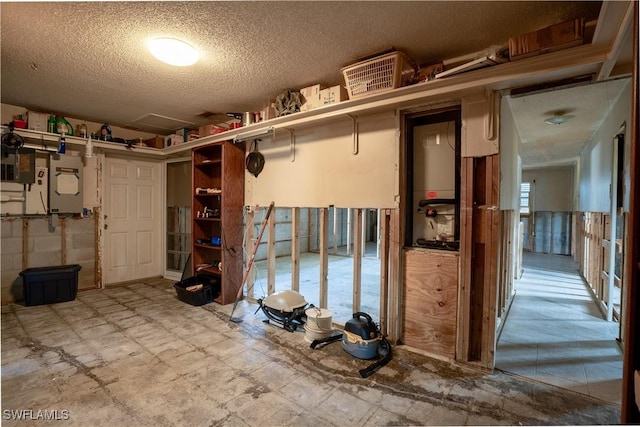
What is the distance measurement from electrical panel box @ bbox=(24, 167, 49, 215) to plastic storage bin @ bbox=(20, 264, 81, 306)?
78 centimetres

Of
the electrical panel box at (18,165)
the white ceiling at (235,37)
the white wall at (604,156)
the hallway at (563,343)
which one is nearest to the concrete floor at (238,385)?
the hallway at (563,343)

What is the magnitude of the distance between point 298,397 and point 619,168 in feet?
12.4

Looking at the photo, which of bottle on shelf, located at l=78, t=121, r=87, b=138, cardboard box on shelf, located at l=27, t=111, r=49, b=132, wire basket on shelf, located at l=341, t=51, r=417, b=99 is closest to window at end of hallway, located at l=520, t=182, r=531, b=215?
wire basket on shelf, located at l=341, t=51, r=417, b=99

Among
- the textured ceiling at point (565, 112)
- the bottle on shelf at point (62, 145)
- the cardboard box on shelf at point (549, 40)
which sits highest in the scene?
the textured ceiling at point (565, 112)

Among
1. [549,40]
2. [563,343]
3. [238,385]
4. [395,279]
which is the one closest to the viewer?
[549,40]

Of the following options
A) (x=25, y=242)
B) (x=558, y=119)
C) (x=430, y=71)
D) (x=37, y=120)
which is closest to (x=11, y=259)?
(x=25, y=242)

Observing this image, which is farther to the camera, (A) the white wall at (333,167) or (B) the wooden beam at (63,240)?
(B) the wooden beam at (63,240)

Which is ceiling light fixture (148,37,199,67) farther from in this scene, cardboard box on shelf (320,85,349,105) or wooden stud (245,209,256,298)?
wooden stud (245,209,256,298)

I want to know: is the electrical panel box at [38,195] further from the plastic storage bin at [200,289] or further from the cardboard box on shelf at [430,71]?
the cardboard box on shelf at [430,71]

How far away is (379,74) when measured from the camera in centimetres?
244

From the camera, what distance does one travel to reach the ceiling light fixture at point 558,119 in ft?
10.9

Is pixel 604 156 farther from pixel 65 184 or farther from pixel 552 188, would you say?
pixel 65 184

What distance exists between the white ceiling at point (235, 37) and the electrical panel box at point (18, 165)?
80 centimetres

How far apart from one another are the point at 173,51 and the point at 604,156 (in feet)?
16.5
